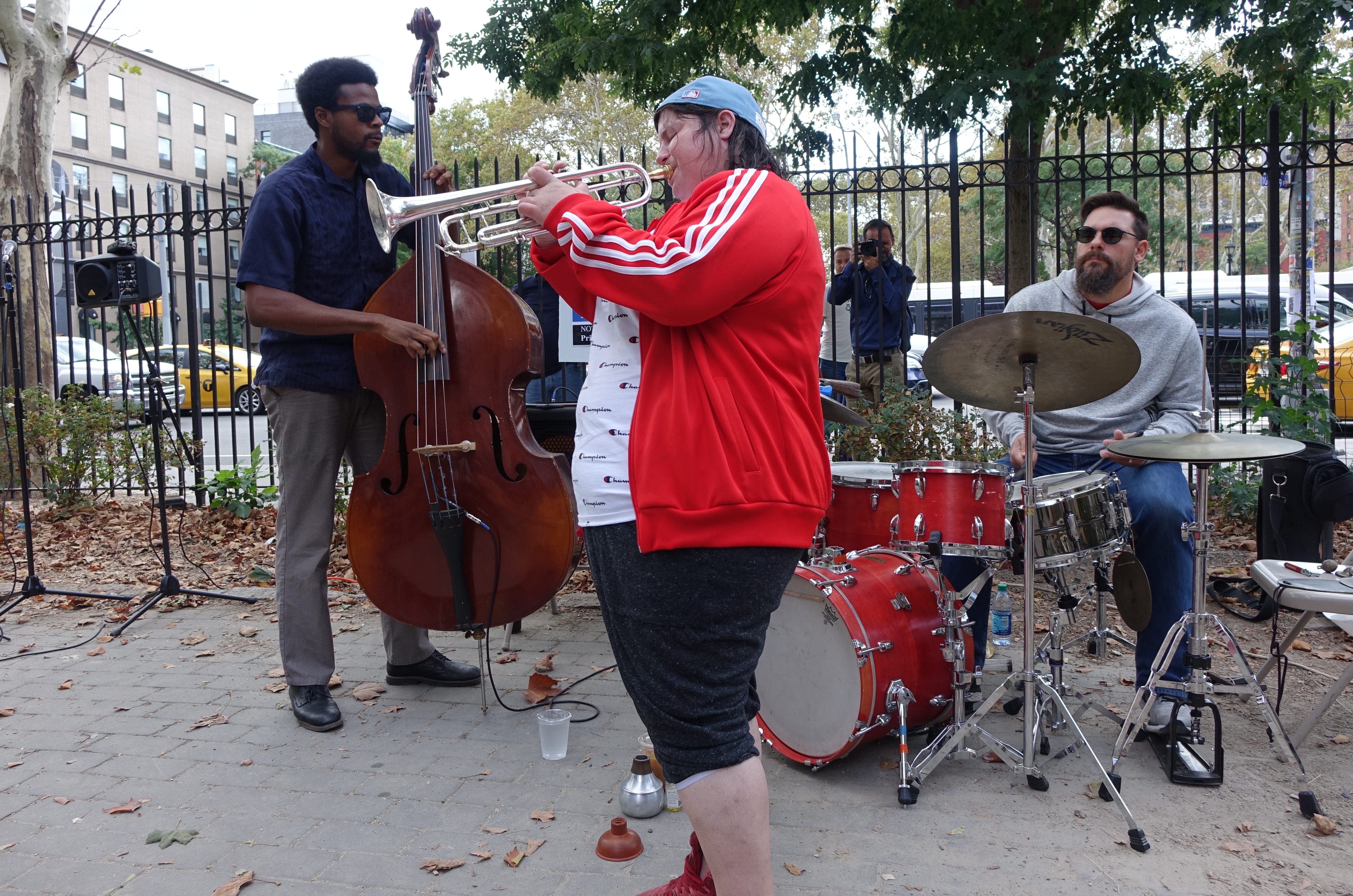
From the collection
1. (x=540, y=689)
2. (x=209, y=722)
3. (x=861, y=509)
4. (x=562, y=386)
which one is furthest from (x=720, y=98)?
(x=562, y=386)

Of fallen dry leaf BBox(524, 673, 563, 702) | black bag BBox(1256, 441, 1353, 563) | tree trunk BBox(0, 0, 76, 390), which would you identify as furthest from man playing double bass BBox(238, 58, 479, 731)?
tree trunk BBox(0, 0, 76, 390)

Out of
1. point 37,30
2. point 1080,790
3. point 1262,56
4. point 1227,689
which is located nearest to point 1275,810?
point 1080,790

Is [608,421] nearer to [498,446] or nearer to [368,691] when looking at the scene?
[498,446]

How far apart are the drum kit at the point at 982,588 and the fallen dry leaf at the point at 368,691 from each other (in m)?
1.70

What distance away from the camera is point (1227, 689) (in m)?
3.89

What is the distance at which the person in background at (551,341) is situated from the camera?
19.0 feet

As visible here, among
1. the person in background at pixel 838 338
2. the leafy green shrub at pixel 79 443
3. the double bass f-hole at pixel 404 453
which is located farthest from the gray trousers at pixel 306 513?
the person in background at pixel 838 338

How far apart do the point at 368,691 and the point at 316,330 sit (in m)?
1.58

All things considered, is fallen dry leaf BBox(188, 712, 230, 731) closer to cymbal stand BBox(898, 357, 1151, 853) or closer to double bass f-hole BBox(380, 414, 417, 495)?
double bass f-hole BBox(380, 414, 417, 495)

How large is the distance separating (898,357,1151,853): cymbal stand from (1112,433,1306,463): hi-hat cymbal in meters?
0.30

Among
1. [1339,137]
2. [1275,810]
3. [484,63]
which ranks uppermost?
[484,63]

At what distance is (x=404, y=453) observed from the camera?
3.48 metres

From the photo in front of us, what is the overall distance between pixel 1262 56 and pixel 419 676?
6750 millimetres

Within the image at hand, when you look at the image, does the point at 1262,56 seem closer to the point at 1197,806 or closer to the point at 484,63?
the point at 1197,806
